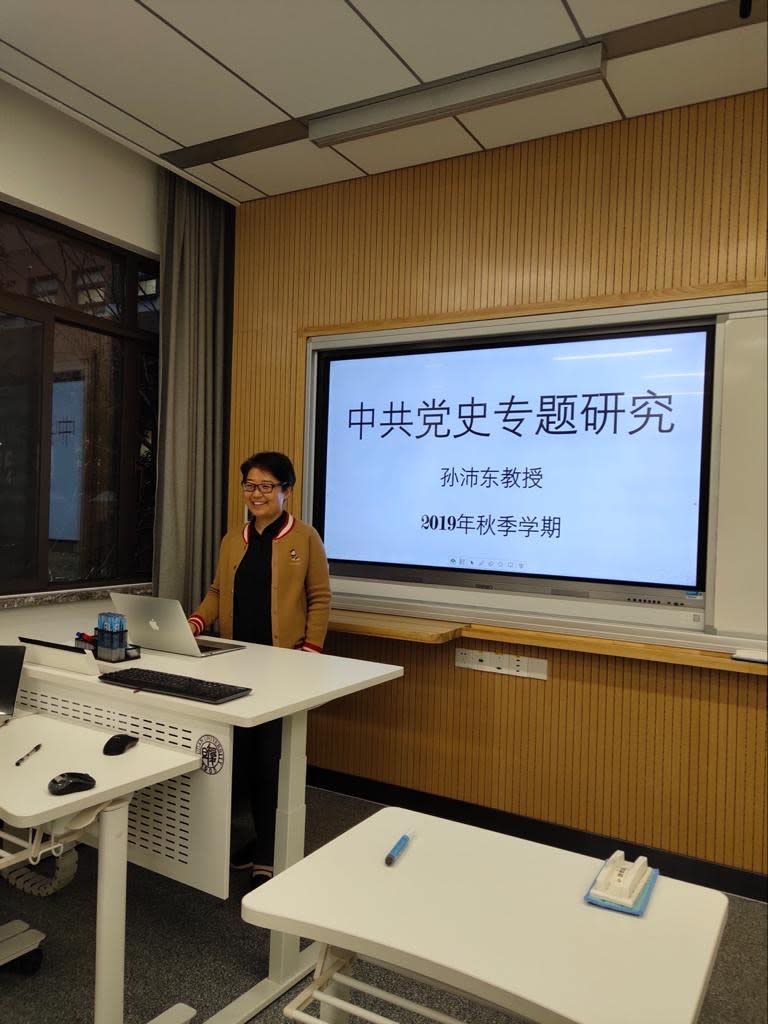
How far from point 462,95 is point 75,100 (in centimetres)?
150

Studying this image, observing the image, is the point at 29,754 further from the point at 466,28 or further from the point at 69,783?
the point at 466,28

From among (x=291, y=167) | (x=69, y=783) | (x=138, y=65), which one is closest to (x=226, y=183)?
(x=291, y=167)

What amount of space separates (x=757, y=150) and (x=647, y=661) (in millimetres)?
1866

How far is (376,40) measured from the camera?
247 cm

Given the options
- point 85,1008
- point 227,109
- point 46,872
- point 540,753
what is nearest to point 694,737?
point 540,753

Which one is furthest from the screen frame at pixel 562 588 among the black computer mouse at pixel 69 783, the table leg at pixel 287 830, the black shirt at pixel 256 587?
the black computer mouse at pixel 69 783

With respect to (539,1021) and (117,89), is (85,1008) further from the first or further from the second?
(117,89)

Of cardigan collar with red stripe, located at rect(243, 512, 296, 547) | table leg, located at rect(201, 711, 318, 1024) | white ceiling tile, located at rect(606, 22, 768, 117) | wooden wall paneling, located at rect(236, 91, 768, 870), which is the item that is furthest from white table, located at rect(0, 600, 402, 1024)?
white ceiling tile, located at rect(606, 22, 768, 117)

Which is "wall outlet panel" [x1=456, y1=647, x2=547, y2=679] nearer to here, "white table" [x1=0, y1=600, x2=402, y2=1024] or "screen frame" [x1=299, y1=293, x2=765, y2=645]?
"screen frame" [x1=299, y1=293, x2=765, y2=645]

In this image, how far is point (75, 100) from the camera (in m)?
2.94

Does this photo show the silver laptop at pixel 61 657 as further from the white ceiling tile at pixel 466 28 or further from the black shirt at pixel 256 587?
the white ceiling tile at pixel 466 28

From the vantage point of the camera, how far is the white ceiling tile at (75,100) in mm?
2703

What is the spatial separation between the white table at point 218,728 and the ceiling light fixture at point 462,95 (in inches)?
79.8

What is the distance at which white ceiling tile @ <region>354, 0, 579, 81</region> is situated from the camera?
2285 mm
